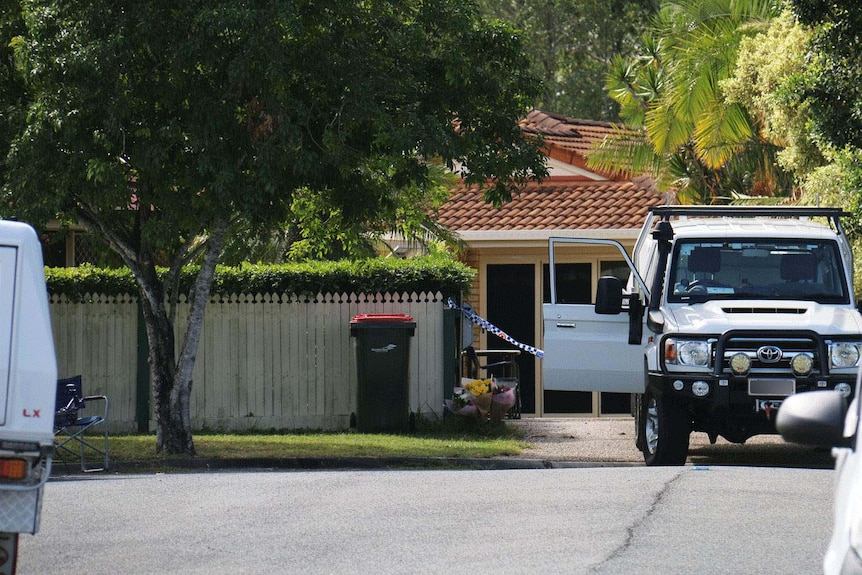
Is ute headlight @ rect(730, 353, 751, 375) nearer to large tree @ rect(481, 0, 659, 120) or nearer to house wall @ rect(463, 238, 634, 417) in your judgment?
house wall @ rect(463, 238, 634, 417)

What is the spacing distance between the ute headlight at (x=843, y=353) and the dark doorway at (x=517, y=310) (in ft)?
35.7

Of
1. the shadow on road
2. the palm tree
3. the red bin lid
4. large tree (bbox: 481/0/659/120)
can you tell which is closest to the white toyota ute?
the shadow on road

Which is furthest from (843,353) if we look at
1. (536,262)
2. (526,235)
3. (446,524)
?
(536,262)

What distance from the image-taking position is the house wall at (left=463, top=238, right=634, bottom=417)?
22422 mm

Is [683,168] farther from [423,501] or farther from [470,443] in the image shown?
[423,501]

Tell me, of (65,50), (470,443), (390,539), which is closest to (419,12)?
(65,50)

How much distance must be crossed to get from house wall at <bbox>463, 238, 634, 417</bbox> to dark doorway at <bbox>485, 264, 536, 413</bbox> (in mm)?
56

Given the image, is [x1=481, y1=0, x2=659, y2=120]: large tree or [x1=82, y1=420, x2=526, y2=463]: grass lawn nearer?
[x1=82, y1=420, x2=526, y2=463]: grass lawn

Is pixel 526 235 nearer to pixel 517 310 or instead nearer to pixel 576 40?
pixel 517 310

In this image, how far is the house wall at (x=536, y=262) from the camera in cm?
2242

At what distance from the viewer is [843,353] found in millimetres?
11828

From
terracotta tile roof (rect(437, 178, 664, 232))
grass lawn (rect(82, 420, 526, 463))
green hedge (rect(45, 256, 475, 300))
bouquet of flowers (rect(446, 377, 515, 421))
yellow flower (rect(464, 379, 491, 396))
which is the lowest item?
grass lawn (rect(82, 420, 526, 463))

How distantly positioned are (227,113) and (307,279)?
4861mm

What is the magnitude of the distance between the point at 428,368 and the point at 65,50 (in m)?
6.89
